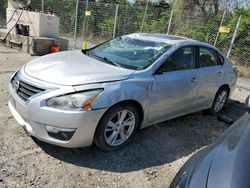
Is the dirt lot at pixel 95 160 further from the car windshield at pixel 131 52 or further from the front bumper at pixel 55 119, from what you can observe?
the car windshield at pixel 131 52

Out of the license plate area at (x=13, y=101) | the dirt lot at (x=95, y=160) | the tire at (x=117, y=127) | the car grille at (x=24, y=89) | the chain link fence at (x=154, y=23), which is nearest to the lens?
the dirt lot at (x=95, y=160)

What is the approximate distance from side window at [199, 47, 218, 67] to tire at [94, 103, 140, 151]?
1.83 meters

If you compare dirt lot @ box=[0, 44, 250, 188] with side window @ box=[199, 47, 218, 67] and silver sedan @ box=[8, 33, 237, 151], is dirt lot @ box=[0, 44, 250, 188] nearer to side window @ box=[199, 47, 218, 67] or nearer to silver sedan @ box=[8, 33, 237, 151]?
silver sedan @ box=[8, 33, 237, 151]

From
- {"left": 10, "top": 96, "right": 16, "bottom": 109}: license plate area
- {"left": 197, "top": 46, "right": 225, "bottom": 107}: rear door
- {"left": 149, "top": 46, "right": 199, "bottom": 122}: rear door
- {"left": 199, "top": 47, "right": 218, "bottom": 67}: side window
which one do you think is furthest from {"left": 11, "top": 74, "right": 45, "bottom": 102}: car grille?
{"left": 199, "top": 47, "right": 218, "bottom": 67}: side window

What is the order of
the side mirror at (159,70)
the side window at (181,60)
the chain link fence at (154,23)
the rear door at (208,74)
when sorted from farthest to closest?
the chain link fence at (154,23), the rear door at (208,74), the side window at (181,60), the side mirror at (159,70)

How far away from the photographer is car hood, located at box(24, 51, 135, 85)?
3.07 m

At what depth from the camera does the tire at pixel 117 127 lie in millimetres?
3164

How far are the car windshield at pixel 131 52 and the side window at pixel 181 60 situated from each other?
17cm

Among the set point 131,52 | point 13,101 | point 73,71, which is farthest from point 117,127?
point 13,101

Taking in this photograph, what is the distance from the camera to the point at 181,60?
13.6ft

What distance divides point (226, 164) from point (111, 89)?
1.70m

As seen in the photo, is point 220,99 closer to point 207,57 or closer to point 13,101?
point 207,57

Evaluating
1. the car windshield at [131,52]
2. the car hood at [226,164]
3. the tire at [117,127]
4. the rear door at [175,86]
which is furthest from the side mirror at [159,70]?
the car hood at [226,164]

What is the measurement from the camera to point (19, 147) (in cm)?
330
